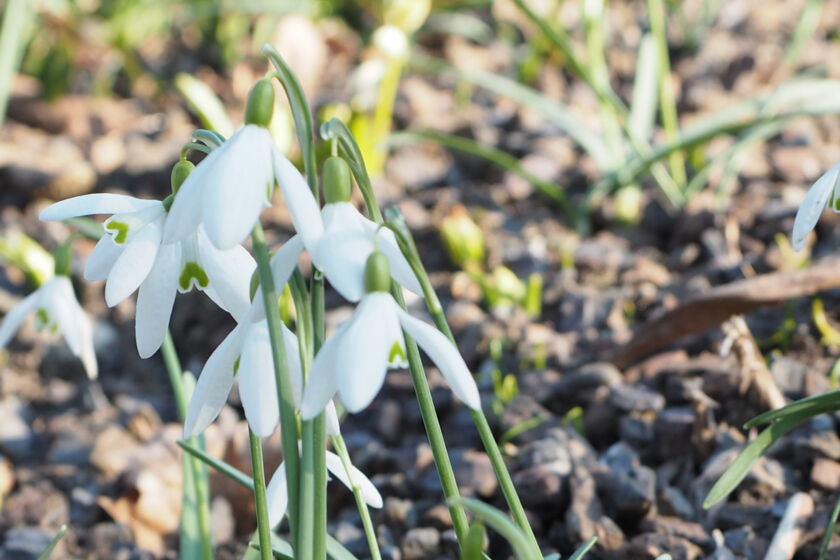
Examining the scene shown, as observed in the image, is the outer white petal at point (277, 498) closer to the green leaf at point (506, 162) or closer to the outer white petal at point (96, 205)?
the outer white petal at point (96, 205)

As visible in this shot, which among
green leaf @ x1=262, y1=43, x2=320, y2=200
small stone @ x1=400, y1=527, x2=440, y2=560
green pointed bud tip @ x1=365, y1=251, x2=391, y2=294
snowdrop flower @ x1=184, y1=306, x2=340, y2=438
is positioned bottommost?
small stone @ x1=400, y1=527, x2=440, y2=560

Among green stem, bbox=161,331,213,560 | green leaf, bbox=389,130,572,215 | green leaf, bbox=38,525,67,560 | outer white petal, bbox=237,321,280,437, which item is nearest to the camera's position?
outer white petal, bbox=237,321,280,437

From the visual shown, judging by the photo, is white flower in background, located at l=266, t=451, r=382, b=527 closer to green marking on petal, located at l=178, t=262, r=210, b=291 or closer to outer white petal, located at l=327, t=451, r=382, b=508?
outer white petal, located at l=327, t=451, r=382, b=508

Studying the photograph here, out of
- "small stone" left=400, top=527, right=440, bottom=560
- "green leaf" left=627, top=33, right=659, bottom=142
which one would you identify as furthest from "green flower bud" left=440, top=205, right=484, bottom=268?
"small stone" left=400, top=527, right=440, bottom=560

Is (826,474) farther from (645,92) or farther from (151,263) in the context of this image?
(645,92)

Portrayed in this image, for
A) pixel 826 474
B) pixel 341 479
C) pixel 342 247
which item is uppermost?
pixel 342 247

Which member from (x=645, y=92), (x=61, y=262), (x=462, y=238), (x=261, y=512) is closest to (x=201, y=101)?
(x=462, y=238)

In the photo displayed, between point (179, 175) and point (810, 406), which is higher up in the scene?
point (179, 175)

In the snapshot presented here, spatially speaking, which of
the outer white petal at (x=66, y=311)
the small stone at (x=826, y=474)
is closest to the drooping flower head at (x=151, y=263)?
the outer white petal at (x=66, y=311)
